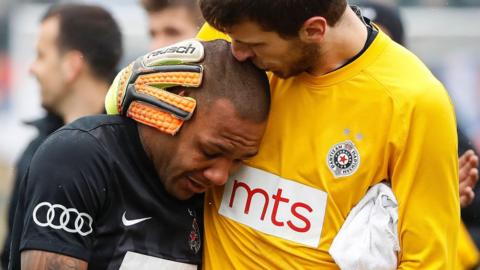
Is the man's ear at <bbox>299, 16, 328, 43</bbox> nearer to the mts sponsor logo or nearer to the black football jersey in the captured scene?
the mts sponsor logo

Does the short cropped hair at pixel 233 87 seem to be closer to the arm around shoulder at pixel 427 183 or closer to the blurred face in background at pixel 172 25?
the arm around shoulder at pixel 427 183

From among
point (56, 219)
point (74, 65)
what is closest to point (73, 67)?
point (74, 65)

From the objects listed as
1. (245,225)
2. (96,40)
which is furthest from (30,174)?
(96,40)

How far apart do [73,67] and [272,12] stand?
265 centimetres

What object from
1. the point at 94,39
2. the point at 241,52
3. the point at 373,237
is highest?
the point at 241,52

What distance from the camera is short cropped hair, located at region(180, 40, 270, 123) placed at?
338 centimetres

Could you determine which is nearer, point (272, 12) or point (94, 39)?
point (272, 12)

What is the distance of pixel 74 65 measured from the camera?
566cm

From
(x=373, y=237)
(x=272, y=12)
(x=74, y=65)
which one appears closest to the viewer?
(x=272, y=12)

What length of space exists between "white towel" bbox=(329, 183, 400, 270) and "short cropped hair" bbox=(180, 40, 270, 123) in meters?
0.45

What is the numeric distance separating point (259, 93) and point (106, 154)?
1.74 ft

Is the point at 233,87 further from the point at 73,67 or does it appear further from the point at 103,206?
the point at 73,67

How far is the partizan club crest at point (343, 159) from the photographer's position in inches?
131

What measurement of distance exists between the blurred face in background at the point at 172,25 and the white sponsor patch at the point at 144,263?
2.36 m
